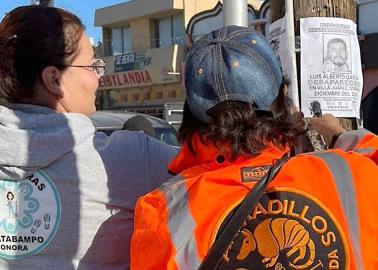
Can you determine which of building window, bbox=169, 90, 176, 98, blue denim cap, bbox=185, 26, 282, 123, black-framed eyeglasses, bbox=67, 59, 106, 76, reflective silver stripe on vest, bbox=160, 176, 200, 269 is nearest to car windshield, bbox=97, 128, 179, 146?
black-framed eyeglasses, bbox=67, 59, 106, 76

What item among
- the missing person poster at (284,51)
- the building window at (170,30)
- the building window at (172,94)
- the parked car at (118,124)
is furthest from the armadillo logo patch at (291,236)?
the building window at (170,30)

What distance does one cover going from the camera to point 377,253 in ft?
4.06

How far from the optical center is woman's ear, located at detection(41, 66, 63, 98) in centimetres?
174

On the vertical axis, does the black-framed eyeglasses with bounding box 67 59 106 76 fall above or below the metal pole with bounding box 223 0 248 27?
below

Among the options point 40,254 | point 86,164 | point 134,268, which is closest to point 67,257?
point 40,254

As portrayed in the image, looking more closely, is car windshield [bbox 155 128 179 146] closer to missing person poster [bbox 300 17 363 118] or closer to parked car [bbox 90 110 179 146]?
parked car [bbox 90 110 179 146]

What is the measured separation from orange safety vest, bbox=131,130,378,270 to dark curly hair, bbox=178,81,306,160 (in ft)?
0.24

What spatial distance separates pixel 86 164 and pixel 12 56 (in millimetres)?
388

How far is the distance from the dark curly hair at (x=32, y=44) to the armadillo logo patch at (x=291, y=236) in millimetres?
809

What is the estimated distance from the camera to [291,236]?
49.7 inches

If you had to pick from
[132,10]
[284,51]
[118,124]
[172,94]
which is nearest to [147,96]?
[172,94]

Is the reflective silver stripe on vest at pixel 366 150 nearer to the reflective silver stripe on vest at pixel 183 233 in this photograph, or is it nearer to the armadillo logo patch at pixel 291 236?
the armadillo logo patch at pixel 291 236

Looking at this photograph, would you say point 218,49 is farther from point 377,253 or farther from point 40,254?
point 40,254

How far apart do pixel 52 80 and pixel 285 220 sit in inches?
33.8
